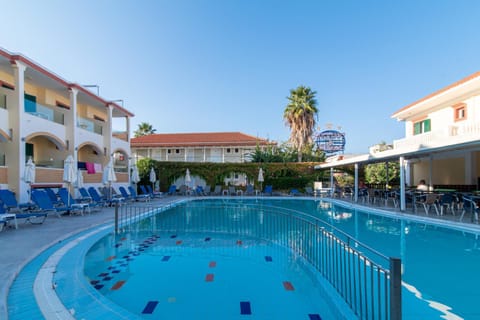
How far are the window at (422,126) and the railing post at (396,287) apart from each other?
2023 centimetres

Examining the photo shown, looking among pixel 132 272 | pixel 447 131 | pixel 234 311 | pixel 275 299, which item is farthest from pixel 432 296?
pixel 447 131

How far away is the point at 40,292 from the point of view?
12.3 feet

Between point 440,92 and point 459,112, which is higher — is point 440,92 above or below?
above

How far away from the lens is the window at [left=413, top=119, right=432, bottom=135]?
61.6ft

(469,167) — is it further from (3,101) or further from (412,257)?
(3,101)

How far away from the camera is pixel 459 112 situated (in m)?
16.1

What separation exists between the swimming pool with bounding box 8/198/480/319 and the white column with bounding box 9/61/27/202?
646cm

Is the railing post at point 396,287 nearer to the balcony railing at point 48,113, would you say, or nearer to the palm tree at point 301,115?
the balcony railing at point 48,113

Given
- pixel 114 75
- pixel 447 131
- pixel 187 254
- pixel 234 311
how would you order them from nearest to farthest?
pixel 234 311 → pixel 187 254 → pixel 447 131 → pixel 114 75

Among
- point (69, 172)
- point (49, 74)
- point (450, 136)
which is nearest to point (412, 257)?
point (450, 136)

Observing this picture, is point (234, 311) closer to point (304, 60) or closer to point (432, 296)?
point (432, 296)

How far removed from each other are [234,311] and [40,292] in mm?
2735

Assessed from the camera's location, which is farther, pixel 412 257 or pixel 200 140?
pixel 200 140

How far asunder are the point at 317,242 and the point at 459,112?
1633 cm
